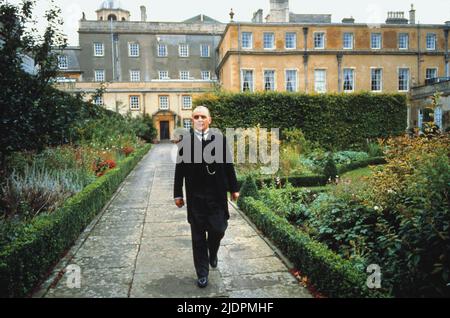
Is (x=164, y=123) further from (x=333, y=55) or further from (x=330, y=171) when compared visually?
(x=330, y=171)

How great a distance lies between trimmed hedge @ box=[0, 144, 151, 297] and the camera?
3.54m

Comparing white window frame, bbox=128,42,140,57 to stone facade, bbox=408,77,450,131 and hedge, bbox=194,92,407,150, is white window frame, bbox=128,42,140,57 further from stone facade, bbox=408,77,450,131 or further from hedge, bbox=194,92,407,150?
stone facade, bbox=408,77,450,131

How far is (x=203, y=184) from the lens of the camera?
4.05m

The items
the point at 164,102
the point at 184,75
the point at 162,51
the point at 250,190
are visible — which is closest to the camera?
the point at 250,190

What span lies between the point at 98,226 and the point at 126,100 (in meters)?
33.2

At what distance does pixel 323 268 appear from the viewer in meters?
3.78

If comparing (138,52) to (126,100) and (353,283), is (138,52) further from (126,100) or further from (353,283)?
(353,283)

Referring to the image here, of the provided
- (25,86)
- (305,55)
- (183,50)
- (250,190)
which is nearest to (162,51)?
(183,50)

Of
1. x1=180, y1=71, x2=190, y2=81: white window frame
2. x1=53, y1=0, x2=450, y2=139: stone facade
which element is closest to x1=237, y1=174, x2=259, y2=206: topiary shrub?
x1=53, y1=0, x2=450, y2=139: stone facade

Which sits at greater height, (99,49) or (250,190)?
(99,49)

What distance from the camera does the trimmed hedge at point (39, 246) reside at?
3538 millimetres

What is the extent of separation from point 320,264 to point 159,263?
2.11 metres
